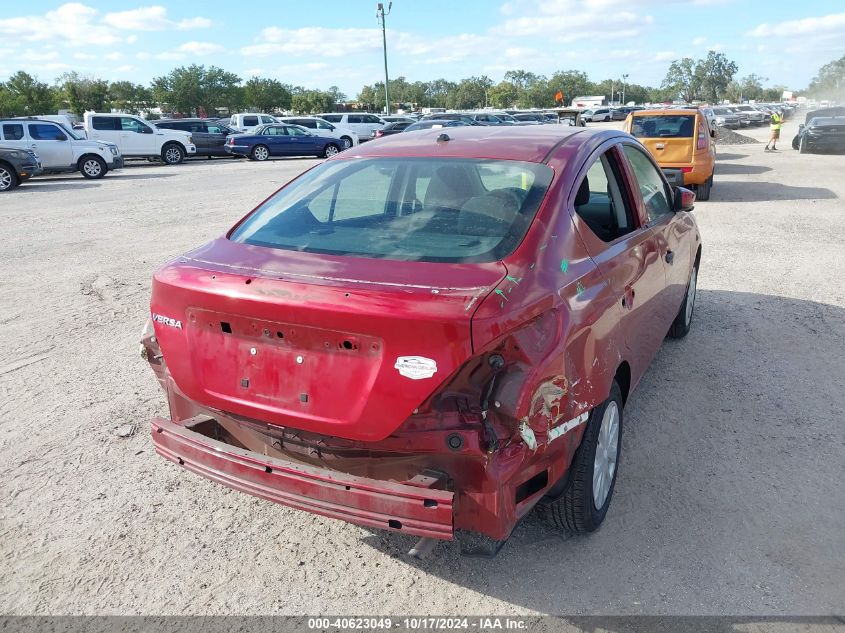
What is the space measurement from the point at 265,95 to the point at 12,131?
63.8 meters

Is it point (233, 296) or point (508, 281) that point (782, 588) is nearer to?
point (508, 281)

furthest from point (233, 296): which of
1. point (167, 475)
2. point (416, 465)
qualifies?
point (167, 475)

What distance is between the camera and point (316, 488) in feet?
8.40

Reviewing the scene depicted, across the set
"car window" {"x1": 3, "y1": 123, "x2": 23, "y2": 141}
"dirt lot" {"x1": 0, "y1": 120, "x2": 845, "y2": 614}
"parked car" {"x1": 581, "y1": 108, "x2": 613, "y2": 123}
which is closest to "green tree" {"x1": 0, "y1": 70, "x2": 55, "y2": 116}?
"car window" {"x1": 3, "y1": 123, "x2": 23, "y2": 141}

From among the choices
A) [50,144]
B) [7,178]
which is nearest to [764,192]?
[7,178]

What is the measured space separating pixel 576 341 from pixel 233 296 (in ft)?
4.37

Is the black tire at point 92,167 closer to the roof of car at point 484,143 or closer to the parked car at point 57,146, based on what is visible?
the parked car at point 57,146

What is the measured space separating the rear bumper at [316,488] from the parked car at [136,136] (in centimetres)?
2606

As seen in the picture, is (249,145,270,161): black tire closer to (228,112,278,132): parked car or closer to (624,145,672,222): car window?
(228,112,278,132): parked car

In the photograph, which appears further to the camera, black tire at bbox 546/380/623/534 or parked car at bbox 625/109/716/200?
parked car at bbox 625/109/716/200

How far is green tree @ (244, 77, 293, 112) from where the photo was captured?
79000 millimetres

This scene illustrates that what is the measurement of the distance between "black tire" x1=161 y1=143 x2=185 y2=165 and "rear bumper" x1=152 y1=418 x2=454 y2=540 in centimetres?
2698

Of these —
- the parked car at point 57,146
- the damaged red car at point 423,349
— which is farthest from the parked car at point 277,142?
the damaged red car at point 423,349

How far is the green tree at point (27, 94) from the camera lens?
5803cm
